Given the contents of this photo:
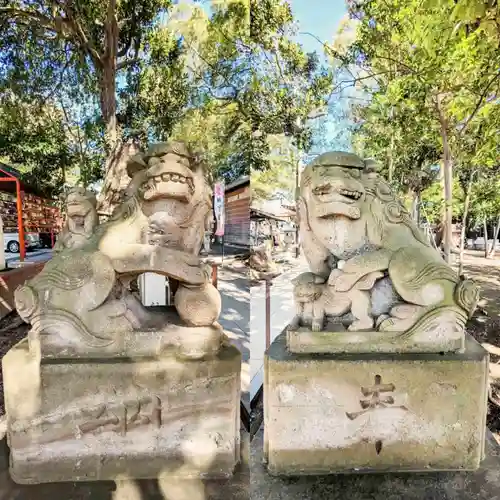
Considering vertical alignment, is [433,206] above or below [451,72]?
below

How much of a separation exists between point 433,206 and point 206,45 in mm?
7949

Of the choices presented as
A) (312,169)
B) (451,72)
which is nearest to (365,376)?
(312,169)

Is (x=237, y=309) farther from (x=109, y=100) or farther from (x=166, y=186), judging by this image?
(x=109, y=100)

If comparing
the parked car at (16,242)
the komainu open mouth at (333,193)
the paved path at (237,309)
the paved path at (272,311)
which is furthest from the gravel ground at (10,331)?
the parked car at (16,242)

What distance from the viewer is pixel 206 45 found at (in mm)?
5145

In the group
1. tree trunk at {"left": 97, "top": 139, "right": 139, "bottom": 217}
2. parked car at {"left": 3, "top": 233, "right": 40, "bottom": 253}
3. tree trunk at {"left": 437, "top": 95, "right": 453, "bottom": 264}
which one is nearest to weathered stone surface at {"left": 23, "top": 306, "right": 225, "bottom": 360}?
tree trunk at {"left": 97, "top": 139, "right": 139, "bottom": 217}

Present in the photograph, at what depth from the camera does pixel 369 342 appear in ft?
5.82

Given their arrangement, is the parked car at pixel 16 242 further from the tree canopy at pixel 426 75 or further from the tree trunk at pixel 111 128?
the tree canopy at pixel 426 75

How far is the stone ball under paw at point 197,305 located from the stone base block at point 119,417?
0.60ft

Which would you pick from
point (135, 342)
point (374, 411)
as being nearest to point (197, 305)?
point (135, 342)

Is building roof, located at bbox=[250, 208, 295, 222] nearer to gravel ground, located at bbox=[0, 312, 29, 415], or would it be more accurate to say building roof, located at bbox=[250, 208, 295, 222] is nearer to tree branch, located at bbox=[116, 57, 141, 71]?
gravel ground, located at bbox=[0, 312, 29, 415]

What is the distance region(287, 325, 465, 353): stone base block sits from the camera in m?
1.77

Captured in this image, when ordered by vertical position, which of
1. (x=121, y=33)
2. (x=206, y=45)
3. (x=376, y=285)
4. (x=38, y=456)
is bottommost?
(x=38, y=456)

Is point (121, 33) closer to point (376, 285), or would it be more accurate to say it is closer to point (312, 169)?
point (312, 169)
